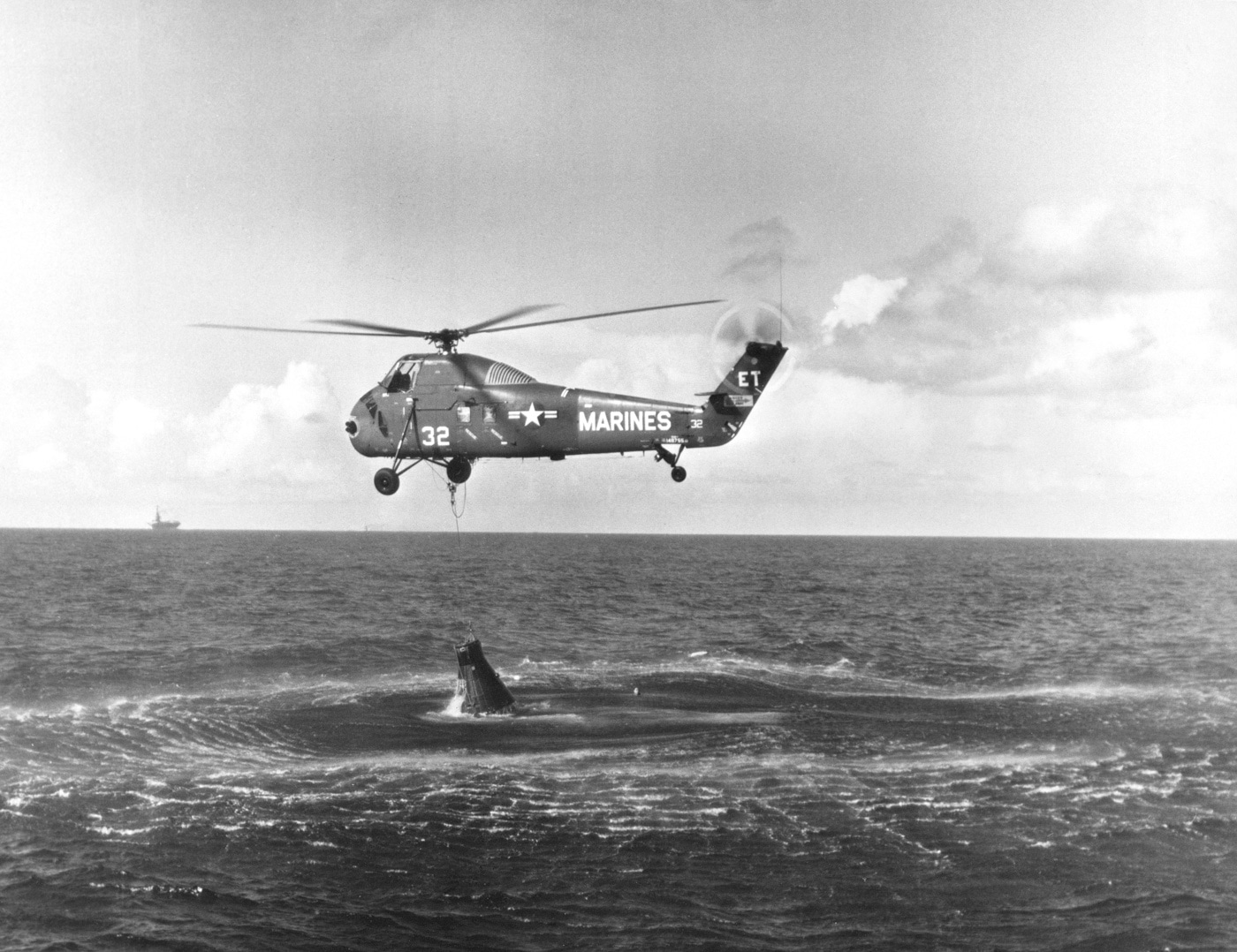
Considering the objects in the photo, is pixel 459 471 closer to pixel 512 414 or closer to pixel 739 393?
pixel 512 414

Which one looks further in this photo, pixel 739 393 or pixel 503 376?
pixel 503 376

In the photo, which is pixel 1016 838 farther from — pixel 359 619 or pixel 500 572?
pixel 500 572

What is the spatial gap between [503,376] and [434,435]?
8.55ft

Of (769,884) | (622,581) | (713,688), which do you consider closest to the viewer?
(769,884)

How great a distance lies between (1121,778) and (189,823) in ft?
120

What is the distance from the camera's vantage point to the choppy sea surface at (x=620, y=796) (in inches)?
1160

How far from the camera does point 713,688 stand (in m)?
60.9

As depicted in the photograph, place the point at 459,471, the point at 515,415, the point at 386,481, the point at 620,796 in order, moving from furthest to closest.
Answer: the point at 620,796 < the point at 459,471 < the point at 515,415 < the point at 386,481

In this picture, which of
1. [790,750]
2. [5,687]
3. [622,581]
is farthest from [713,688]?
[622,581]

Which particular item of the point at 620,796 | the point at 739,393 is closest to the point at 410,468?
the point at 739,393

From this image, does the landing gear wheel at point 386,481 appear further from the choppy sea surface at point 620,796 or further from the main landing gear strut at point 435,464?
the choppy sea surface at point 620,796

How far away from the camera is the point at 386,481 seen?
2805 centimetres

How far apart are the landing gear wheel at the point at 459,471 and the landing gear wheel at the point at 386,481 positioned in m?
2.10

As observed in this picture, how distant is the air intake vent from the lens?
95.7ft
